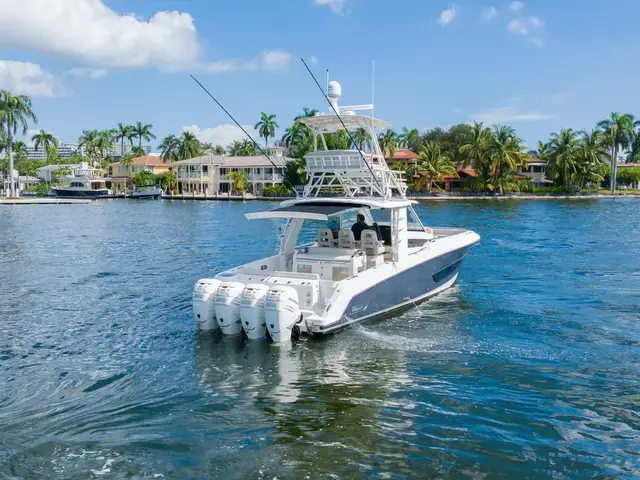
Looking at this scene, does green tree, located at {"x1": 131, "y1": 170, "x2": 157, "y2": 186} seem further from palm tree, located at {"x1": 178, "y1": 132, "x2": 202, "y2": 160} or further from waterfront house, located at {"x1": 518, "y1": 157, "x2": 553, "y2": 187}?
waterfront house, located at {"x1": 518, "y1": 157, "x2": 553, "y2": 187}

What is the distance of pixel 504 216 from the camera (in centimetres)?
4819

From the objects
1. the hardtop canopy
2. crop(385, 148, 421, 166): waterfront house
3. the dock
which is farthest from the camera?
Answer: crop(385, 148, 421, 166): waterfront house

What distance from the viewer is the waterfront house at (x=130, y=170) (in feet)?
341

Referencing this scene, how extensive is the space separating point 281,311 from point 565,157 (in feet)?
263

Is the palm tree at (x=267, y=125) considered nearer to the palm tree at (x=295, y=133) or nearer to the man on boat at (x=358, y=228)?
the palm tree at (x=295, y=133)

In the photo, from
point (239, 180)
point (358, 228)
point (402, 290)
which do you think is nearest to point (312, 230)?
point (358, 228)

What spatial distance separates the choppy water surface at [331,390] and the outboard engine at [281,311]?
36cm

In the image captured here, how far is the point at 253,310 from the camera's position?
1081cm

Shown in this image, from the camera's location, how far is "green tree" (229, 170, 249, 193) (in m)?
89.6

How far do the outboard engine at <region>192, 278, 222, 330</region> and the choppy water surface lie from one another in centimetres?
41

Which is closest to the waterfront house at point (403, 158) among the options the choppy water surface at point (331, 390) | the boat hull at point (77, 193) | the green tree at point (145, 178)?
the green tree at point (145, 178)

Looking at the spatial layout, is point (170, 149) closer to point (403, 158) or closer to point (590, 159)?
point (403, 158)

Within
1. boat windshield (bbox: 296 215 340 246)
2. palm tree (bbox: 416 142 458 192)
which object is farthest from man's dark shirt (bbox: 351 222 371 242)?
palm tree (bbox: 416 142 458 192)

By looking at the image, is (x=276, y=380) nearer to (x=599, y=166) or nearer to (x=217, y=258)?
(x=217, y=258)
